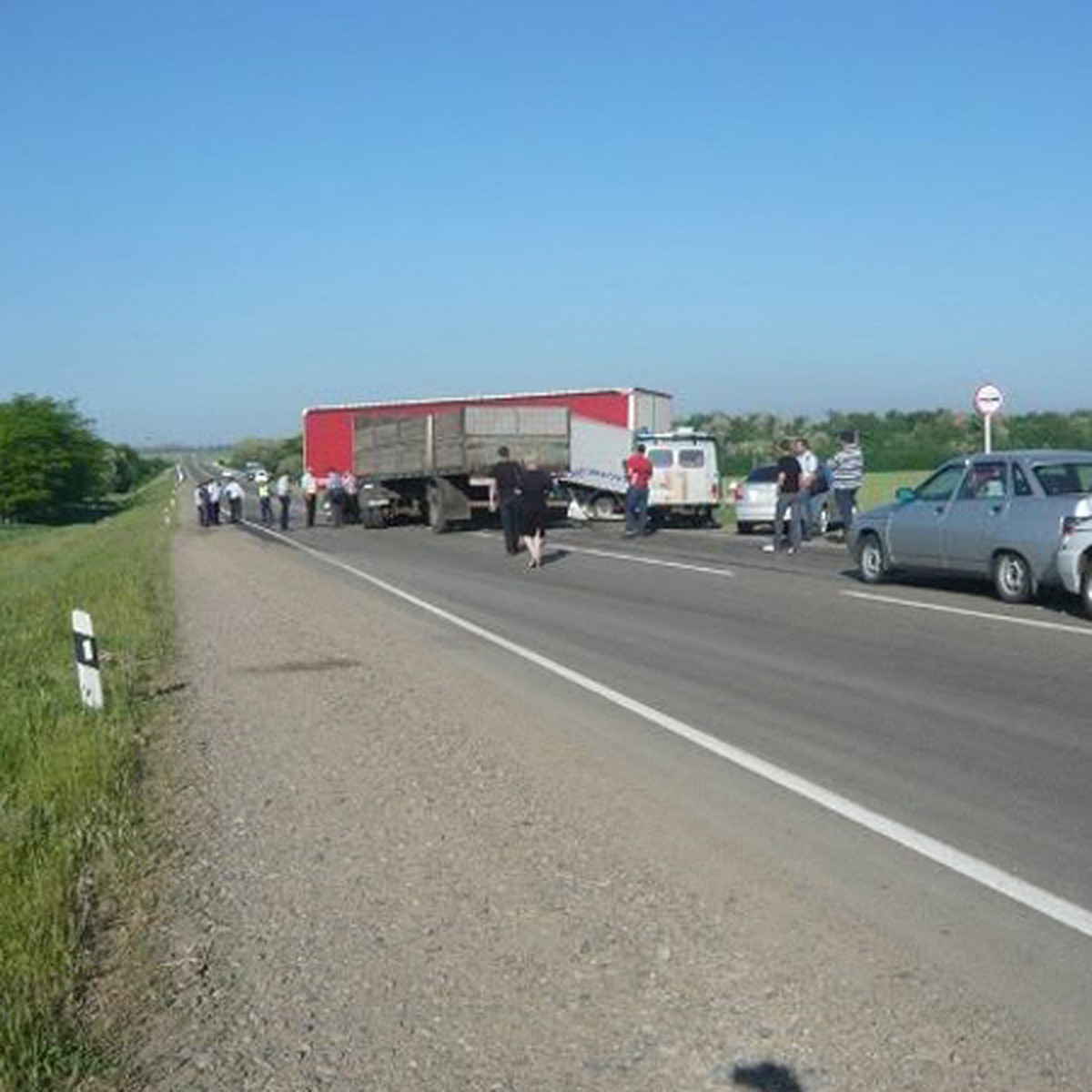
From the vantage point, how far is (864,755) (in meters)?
7.93

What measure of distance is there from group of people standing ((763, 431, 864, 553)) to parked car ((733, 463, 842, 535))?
2.96m

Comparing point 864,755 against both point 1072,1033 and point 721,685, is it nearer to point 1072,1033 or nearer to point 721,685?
point 721,685

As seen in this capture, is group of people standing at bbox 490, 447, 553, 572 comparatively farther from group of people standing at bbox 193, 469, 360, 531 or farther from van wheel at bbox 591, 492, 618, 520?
group of people standing at bbox 193, 469, 360, 531

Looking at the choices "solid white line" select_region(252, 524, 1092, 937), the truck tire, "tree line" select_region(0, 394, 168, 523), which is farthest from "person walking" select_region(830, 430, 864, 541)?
"tree line" select_region(0, 394, 168, 523)

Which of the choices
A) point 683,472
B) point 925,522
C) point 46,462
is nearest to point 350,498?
point 683,472

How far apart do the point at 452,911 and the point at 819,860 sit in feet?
5.11

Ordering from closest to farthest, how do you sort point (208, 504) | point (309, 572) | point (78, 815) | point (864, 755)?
point (78, 815), point (864, 755), point (309, 572), point (208, 504)

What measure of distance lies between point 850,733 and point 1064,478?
7.64 metres

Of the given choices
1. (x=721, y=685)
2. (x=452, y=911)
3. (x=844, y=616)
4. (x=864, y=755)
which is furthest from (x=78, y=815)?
(x=844, y=616)

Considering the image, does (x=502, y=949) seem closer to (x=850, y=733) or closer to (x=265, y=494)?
(x=850, y=733)

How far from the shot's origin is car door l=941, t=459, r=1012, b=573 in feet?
50.5

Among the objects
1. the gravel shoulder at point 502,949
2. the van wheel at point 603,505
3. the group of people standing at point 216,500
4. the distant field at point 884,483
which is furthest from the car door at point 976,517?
the group of people standing at point 216,500

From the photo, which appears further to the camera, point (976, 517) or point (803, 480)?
point (803, 480)

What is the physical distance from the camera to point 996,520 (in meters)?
15.3
